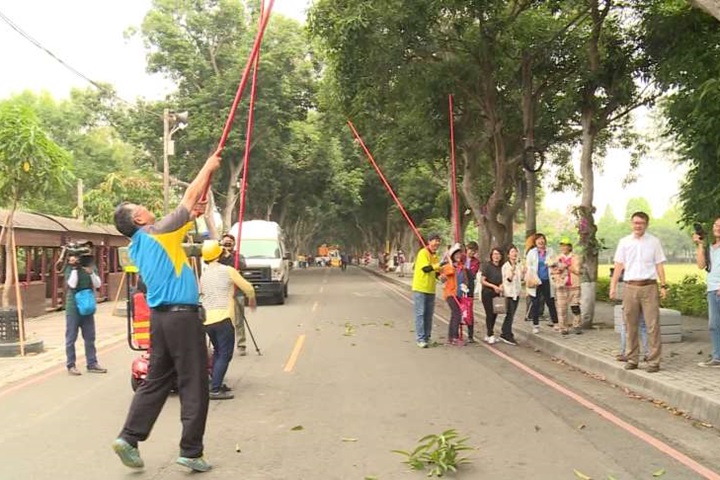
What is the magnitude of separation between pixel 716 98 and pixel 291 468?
29.3ft

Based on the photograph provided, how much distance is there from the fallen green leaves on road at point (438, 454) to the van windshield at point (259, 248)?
16763 mm

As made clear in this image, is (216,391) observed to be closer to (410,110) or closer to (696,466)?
(696,466)

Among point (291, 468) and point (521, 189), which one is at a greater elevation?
point (521, 189)

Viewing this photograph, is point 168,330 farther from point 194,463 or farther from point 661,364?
point 661,364

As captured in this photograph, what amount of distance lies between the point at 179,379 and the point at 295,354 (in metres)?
6.06

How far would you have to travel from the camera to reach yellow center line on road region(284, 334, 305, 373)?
9.63 m

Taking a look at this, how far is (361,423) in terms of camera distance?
6.47 metres

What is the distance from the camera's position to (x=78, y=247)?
9414 millimetres

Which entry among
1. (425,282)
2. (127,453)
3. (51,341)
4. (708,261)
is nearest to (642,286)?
(708,261)

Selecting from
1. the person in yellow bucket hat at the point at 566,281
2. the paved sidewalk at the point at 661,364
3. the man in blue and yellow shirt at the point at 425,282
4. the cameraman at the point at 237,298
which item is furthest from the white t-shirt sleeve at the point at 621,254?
the cameraman at the point at 237,298

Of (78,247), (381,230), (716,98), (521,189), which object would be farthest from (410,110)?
(381,230)

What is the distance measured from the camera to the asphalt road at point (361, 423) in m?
5.16

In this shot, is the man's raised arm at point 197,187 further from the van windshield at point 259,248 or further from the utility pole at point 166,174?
the van windshield at point 259,248

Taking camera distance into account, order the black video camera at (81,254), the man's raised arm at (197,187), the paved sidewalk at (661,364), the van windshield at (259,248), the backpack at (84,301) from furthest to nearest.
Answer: the van windshield at (259,248)
the black video camera at (81,254)
the backpack at (84,301)
the paved sidewalk at (661,364)
the man's raised arm at (197,187)
